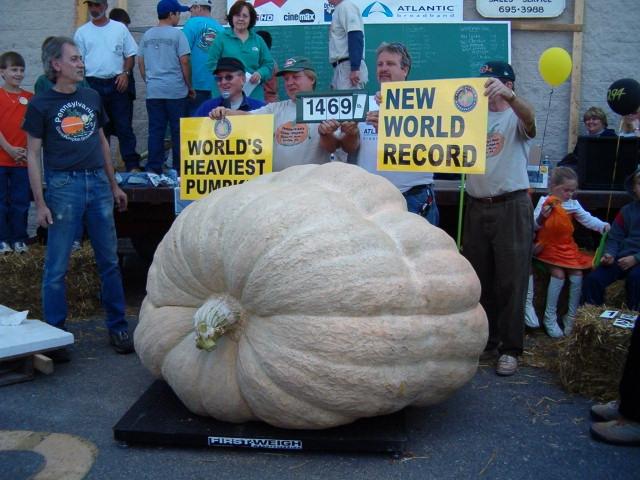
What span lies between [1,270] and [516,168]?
4229mm

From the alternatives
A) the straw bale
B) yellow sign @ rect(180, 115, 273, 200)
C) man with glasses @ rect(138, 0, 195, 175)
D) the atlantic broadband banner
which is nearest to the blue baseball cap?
man with glasses @ rect(138, 0, 195, 175)

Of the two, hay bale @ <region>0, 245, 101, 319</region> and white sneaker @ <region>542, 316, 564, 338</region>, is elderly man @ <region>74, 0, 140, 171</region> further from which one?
white sneaker @ <region>542, 316, 564, 338</region>

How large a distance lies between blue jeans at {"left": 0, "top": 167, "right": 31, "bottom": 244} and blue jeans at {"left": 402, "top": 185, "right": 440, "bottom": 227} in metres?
3.83

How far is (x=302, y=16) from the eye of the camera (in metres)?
7.87

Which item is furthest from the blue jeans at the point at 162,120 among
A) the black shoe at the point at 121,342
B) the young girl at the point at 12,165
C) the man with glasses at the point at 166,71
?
the black shoe at the point at 121,342

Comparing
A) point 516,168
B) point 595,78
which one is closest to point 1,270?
point 516,168

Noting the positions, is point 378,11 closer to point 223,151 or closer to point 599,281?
point 223,151

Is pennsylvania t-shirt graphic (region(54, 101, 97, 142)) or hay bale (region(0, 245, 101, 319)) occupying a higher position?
pennsylvania t-shirt graphic (region(54, 101, 97, 142))

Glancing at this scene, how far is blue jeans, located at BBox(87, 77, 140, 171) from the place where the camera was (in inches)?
269

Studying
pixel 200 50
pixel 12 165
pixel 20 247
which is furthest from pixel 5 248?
pixel 200 50

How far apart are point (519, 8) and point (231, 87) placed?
4502mm

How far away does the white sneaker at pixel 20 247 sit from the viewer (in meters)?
5.71

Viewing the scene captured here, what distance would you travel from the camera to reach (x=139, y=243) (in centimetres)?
689

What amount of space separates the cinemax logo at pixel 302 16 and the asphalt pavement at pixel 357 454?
540 centimetres
